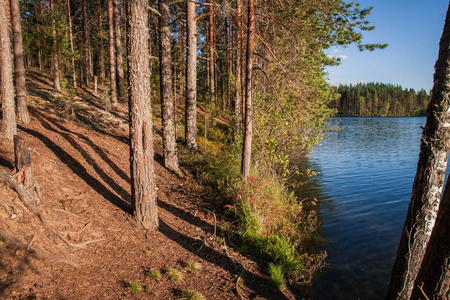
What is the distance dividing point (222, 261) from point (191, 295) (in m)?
1.33

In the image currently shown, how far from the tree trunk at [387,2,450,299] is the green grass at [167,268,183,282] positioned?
3077 mm

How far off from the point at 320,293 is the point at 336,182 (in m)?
8.97

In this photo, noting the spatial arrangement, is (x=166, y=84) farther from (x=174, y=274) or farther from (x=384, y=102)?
(x=384, y=102)

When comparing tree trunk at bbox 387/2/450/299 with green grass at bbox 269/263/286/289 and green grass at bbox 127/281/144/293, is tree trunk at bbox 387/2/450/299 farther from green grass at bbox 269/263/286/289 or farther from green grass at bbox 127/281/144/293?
green grass at bbox 127/281/144/293

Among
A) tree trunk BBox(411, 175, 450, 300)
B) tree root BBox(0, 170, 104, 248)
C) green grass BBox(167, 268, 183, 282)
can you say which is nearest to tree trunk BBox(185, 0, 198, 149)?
tree root BBox(0, 170, 104, 248)

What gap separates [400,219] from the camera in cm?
934

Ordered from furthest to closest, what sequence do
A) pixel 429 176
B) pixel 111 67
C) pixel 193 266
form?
pixel 111 67
pixel 193 266
pixel 429 176

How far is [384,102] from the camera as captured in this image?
117m

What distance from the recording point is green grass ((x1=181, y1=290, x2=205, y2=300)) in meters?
3.76

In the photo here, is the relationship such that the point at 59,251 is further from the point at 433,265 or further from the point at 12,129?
the point at 433,265

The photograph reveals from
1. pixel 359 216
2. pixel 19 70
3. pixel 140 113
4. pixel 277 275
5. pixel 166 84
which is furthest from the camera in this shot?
pixel 359 216

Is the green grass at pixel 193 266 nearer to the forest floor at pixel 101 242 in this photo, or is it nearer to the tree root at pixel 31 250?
the forest floor at pixel 101 242

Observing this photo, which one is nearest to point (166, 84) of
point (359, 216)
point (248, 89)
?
point (248, 89)

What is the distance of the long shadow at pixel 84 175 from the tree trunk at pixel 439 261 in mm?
5123
